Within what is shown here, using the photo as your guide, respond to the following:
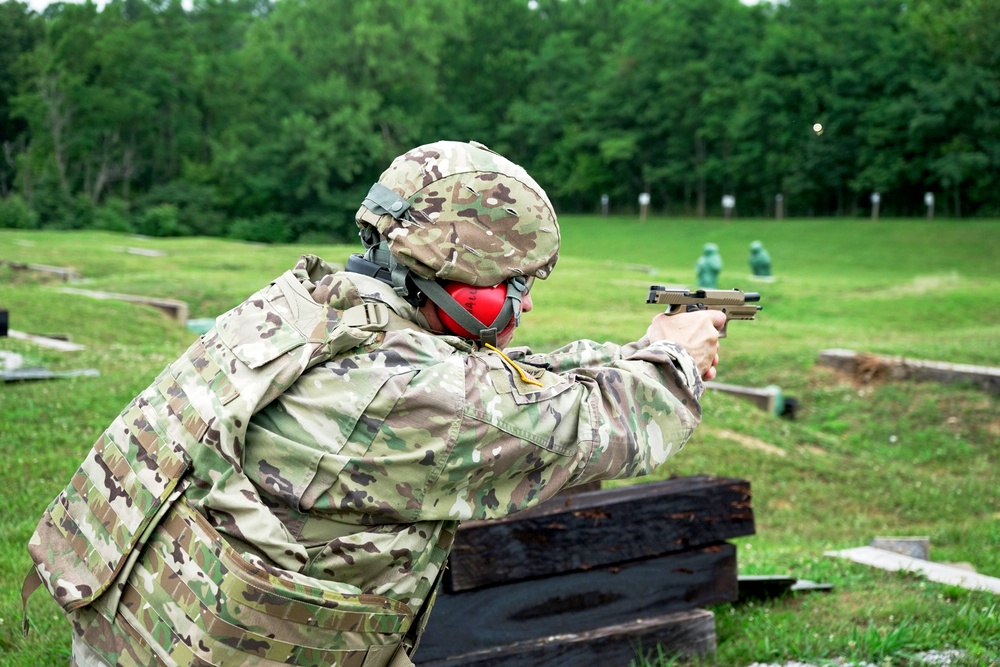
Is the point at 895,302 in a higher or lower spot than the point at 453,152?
lower

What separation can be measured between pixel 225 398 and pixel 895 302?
61.6ft

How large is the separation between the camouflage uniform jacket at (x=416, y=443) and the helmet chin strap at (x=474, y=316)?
46 millimetres

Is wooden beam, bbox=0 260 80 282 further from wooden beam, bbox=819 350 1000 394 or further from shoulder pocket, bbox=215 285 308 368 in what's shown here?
shoulder pocket, bbox=215 285 308 368

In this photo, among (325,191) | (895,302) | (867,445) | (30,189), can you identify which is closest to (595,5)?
(325,191)

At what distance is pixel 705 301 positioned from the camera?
2662 millimetres

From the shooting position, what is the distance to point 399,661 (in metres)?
2.14

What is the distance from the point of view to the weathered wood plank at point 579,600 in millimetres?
3309

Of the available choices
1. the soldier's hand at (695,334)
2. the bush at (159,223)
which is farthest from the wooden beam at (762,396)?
the bush at (159,223)

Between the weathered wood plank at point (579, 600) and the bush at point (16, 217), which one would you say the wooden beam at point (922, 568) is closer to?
the weathered wood plank at point (579, 600)

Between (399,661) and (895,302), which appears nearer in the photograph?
(399,661)

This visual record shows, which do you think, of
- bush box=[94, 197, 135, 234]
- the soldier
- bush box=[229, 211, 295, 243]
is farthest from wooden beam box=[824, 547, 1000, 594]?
bush box=[229, 211, 295, 243]

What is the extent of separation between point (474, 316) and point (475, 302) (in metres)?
0.03

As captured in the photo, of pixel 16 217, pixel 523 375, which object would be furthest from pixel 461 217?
pixel 16 217

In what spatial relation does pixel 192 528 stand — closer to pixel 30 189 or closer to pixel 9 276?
pixel 9 276
